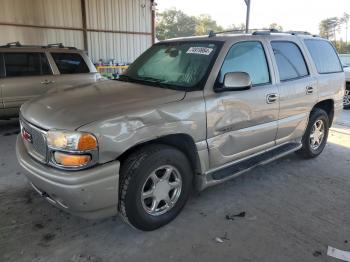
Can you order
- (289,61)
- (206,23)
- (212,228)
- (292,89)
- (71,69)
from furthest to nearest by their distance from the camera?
(206,23)
(71,69)
(289,61)
(292,89)
(212,228)

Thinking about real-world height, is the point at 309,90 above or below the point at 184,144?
above

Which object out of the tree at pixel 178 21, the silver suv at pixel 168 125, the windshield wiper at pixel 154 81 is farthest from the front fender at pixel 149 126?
the tree at pixel 178 21

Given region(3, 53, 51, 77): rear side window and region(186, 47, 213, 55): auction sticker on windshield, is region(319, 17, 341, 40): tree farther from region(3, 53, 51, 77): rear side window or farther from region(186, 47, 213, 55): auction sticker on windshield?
region(186, 47, 213, 55): auction sticker on windshield

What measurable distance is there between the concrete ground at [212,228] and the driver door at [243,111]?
54 cm

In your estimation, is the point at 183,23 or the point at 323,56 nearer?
the point at 323,56

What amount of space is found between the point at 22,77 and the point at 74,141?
510cm

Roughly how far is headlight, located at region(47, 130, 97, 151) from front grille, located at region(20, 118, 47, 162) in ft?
0.71

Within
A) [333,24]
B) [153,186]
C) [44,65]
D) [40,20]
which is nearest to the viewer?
[153,186]

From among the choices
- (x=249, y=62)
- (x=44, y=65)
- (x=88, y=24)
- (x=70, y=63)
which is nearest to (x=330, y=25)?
(x=88, y=24)

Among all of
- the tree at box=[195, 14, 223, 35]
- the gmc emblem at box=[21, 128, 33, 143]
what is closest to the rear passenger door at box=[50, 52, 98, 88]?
the gmc emblem at box=[21, 128, 33, 143]

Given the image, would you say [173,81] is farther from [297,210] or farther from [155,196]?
[297,210]

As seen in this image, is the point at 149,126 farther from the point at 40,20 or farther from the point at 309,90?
the point at 40,20

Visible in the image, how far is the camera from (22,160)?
3139 millimetres

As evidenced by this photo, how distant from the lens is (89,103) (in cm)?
304
